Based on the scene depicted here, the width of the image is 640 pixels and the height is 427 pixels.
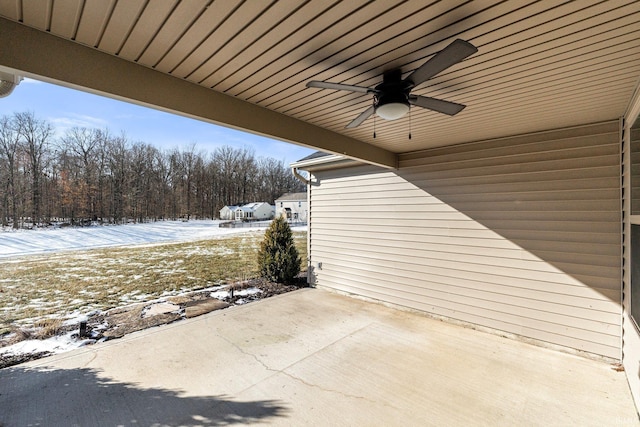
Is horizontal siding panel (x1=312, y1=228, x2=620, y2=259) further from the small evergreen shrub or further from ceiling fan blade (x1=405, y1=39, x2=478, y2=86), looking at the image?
ceiling fan blade (x1=405, y1=39, x2=478, y2=86)

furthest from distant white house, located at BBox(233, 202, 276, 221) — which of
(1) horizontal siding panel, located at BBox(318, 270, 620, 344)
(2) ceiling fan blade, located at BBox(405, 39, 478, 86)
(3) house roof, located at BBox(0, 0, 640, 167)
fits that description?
(2) ceiling fan blade, located at BBox(405, 39, 478, 86)

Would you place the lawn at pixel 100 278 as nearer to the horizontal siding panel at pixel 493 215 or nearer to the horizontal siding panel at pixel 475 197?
the horizontal siding panel at pixel 475 197

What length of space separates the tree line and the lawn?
29.0 ft

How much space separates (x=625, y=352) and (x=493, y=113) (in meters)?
2.80

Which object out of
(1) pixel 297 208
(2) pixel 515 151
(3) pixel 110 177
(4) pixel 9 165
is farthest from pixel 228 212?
(2) pixel 515 151

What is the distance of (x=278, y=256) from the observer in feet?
20.4

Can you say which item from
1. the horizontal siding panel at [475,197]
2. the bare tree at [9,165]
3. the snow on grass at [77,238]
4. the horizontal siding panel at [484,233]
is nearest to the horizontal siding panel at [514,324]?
the horizontal siding panel at [484,233]

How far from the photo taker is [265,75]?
2.14 m

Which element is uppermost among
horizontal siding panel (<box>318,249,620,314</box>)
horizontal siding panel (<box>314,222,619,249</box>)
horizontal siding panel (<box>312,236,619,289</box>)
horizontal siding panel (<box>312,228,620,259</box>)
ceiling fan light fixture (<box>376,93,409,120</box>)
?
ceiling fan light fixture (<box>376,93,409,120</box>)

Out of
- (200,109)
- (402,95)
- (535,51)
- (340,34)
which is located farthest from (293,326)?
(535,51)

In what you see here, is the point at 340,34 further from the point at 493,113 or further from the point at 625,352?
the point at 625,352

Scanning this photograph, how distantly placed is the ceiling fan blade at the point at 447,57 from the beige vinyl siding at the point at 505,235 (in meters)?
2.81

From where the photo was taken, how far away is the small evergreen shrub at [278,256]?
6207 millimetres

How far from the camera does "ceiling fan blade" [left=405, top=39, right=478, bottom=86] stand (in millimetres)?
1331
